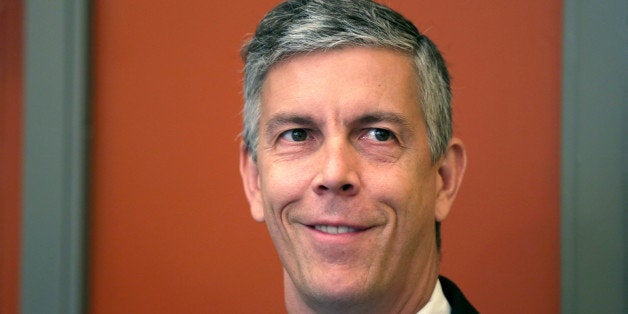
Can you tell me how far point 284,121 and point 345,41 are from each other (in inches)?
6.8

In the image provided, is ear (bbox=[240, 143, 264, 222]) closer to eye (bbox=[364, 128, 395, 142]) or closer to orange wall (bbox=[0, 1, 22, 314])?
eye (bbox=[364, 128, 395, 142])

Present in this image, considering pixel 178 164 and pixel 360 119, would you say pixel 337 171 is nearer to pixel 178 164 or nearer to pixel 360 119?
pixel 360 119

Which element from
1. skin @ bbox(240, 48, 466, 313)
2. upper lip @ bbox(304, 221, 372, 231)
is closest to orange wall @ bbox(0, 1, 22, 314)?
skin @ bbox(240, 48, 466, 313)

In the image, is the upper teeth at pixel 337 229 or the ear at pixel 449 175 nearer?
the upper teeth at pixel 337 229

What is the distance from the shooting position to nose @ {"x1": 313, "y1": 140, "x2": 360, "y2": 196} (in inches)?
41.0

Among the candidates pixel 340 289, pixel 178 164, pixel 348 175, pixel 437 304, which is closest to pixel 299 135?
pixel 348 175

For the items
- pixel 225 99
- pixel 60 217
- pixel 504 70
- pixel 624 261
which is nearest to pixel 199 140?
pixel 225 99

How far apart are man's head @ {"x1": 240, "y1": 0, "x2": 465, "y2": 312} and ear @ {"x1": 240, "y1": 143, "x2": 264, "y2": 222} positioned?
0.08m

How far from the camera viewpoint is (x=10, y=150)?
1.61 metres

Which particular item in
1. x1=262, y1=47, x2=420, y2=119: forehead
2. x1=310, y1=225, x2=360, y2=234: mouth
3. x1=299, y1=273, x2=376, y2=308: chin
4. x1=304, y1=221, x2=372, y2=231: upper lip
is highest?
x1=262, y1=47, x2=420, y2=119: forehead

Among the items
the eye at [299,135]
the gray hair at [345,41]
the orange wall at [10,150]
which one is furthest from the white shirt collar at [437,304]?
the orange wall at [10,150]

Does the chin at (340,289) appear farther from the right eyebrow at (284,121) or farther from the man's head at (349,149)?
the right eyebrow at (284,121)

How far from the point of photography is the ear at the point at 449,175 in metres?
1.22

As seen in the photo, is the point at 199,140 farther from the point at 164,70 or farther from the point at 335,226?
the point at 335,226
